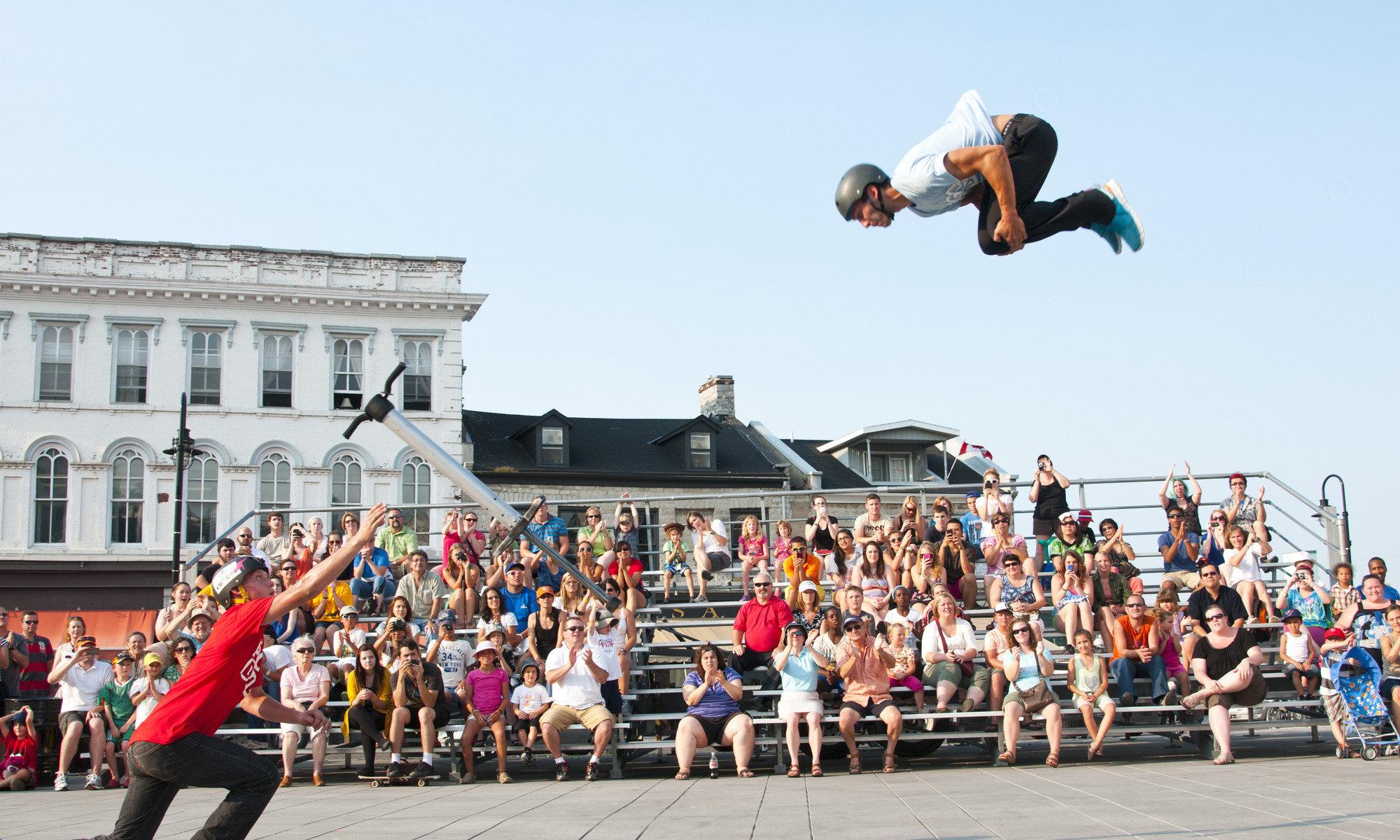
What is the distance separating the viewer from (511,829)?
810 cm

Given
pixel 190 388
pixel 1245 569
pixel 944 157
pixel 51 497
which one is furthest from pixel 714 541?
pixel 51 497

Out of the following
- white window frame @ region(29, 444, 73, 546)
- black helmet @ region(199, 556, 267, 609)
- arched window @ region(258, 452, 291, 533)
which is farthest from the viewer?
arched window @ region(258, 452, 291, 533)

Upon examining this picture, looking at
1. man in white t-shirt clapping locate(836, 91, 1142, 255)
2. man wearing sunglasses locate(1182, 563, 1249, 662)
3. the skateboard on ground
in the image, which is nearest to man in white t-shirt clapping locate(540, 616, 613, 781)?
the skateboard on ground

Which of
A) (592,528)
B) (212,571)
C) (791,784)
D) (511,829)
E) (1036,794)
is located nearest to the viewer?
(511,829)

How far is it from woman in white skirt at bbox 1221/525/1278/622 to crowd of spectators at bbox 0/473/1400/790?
1.0 inches

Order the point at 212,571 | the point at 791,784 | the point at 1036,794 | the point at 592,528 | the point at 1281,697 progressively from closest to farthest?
the point at 1036,794 < the point at 791,784 < the point at 1281,697 < the point at 212,571 < the point at 592,528

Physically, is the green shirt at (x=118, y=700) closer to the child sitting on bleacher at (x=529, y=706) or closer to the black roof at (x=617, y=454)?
the child sitting on bleacher at (x=529, y=706)

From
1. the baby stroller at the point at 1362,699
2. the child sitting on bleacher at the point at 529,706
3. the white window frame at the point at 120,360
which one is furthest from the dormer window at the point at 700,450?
the baby stroller at the point at 1362,699

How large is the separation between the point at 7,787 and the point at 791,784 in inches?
315

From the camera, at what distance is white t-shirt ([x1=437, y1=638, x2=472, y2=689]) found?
1295 centimetres

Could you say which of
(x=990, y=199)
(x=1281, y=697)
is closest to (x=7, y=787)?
(x=990, y=199)

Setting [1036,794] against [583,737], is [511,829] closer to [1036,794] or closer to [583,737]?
[1036,794]

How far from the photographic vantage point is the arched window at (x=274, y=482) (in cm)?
3253

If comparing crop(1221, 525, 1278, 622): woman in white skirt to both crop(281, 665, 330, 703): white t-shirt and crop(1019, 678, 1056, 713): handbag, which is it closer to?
crop(1019, 678, 1056, 713): handbag
